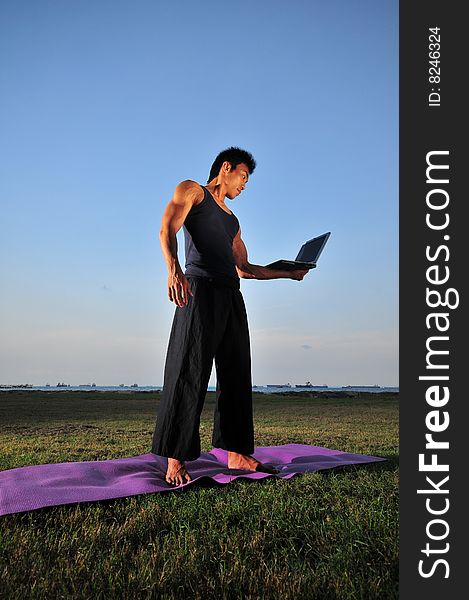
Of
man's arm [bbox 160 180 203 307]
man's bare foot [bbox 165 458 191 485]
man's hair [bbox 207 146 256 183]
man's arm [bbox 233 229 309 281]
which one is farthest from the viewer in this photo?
man's arm [bbox 233 229 309 281]

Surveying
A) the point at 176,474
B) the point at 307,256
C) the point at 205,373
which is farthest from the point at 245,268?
the point at 176,474

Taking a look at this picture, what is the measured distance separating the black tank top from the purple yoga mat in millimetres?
1475

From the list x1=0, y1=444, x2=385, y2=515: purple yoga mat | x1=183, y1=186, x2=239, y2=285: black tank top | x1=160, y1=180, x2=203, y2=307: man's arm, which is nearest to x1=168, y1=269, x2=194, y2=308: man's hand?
x1=160, y1=180, x2=203, y2=307: man's arm

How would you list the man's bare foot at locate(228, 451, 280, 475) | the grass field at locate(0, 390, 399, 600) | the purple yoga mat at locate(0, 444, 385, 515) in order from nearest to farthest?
the grass field at locate(0, 390, 399, 600), the purple yoga mat at locate(0, 444, 385, 515), the man's bare foot at locate(228, 451, 280, 475)

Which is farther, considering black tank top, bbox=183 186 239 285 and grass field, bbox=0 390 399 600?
black tank top, bbox=183 186 239 285

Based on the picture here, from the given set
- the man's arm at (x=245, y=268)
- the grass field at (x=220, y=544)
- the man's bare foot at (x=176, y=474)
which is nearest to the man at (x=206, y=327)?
the man's bare foot at (x=176, y=474)

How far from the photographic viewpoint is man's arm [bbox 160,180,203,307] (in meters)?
3.70

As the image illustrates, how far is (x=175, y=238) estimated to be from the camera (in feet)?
12.3

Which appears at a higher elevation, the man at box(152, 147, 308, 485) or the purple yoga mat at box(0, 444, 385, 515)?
the man at box(152, 147, 308, 485)

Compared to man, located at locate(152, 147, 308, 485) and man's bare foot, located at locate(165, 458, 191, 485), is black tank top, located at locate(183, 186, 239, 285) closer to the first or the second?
man, located at locate(152, 147, 308, 485)

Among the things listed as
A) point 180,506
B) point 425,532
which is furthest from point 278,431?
point 425,532

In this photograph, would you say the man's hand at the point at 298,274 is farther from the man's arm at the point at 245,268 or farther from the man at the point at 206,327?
the man's arm at the point at 245,268

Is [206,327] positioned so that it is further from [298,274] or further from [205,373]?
[298,274]

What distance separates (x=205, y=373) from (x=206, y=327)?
0.33 meters
